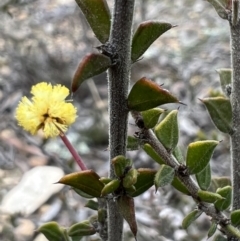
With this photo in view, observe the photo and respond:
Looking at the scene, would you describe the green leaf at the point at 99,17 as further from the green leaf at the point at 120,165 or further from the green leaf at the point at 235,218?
the green leaf at the point at 235,218

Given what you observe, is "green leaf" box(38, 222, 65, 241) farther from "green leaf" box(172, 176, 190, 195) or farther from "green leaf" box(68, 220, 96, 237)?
"green leaf" box(172, 176, 190, 195)

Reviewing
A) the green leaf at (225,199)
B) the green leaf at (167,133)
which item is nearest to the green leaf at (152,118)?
the green leaf at (167,133)

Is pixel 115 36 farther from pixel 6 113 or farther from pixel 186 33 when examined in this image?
pixel 186 33

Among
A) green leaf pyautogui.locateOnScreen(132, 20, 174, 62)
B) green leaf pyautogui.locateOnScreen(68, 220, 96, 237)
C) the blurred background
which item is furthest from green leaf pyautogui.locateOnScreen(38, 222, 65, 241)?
the blurred background

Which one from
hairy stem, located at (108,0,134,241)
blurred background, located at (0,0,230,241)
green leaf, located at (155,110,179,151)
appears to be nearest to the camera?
hairy stem, located at (108,0,134,241)

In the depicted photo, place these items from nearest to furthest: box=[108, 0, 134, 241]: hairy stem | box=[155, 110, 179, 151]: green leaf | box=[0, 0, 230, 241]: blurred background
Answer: box=[108, 0, 134, 241]: hairy stem → box=[155, 110, 179, 151]: green leaf → box=[0, 0, 230, 241]: blurred background

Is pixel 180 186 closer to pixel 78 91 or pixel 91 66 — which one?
→ pixel 91 66
